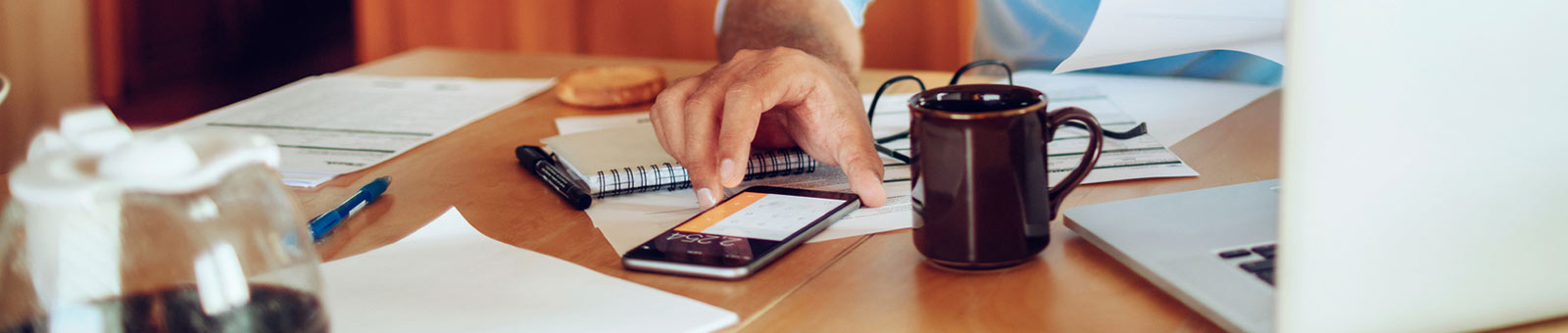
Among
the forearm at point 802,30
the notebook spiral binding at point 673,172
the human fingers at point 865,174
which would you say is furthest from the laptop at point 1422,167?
the forearm at point 802,30

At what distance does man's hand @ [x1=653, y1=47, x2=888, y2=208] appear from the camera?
0.76 metres

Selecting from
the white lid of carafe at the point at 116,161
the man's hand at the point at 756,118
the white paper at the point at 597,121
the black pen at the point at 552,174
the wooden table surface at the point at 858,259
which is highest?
the white lid of carafe at the point at 116,161

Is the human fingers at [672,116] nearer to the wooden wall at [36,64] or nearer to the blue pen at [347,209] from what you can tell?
the blue pen at [347,209]

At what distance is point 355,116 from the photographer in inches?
44.8

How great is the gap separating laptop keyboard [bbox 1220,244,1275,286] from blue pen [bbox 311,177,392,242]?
0.55m

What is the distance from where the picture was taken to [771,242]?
2.15ft

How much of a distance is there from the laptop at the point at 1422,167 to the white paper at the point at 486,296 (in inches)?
10.7

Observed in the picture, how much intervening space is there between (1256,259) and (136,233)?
505 mm

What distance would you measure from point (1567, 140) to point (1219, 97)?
0.65 m

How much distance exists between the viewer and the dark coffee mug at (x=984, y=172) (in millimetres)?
565

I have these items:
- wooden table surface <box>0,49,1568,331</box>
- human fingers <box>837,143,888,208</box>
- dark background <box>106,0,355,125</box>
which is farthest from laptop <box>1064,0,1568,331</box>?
dark background <box>106,0,355,125</box>

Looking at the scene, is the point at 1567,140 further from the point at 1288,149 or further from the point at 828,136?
the point at 828,136

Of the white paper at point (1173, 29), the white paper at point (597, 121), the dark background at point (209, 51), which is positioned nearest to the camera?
the white paper at point (1173, 29)

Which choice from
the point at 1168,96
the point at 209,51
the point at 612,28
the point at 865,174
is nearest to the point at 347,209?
the point at 865,174
